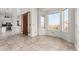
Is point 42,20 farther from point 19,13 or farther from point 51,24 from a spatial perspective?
point 19,13

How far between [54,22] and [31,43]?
23.0 inches

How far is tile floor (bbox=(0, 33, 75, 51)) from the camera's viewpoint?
1.81 meters

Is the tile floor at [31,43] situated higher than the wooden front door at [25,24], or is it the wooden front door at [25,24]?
the wooden front door at [25,24]

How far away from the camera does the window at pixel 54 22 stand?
1.87 metres

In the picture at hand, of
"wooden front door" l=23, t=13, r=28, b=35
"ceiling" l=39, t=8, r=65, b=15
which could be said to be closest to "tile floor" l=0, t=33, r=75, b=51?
"wooden front door" l=23, t=13, r=28, b=35

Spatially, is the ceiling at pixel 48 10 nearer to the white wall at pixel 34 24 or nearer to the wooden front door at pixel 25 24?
the white wall at pixel 34 24

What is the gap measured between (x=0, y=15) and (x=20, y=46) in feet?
2.19

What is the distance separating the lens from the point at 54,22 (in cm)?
190

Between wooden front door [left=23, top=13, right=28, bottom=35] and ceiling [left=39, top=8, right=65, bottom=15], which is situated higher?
ceiling [left=39, top=8, right=65, bottom=15]

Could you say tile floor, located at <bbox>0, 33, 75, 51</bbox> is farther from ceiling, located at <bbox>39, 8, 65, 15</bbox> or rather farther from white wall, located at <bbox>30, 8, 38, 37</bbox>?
ceiling, located at <bbox>39, 8, 65, 15</bbox>

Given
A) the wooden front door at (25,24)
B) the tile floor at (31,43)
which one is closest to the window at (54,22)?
the tile floor at (31,43)

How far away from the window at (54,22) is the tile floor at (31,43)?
0.19m

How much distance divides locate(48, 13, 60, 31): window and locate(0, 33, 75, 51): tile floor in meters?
0.19
